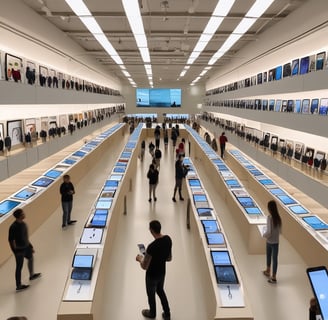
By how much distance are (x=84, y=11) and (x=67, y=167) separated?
481 cm

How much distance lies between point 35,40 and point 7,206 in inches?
197

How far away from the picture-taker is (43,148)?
26.6 feet

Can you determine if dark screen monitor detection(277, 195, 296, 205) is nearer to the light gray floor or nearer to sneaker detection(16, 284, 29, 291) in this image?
the light gray floor

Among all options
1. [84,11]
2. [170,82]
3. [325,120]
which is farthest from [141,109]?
[325,120]

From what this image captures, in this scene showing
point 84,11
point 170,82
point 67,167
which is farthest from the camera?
point 170,82

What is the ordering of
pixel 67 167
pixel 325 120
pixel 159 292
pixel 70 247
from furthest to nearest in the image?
1. pixel 67 167
2. pixel 70 247
3. pixel 325 120
4. pixel 159 292

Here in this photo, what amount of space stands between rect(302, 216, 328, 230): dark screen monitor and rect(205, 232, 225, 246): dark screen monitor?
2147 millimetres

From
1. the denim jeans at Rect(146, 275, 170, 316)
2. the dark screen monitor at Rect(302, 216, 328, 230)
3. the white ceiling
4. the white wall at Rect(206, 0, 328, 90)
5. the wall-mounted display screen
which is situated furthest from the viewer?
the white ceiling

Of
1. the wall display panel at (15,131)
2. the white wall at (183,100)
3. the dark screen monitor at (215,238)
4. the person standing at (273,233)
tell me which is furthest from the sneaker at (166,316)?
the white wall at (183,100)

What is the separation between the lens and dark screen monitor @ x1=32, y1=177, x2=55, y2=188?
333 inches

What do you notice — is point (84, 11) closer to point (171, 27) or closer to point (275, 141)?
point (171, 27)

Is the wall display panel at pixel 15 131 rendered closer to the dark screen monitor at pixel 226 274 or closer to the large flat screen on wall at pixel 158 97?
the dark screen monitor at pixel 226 274

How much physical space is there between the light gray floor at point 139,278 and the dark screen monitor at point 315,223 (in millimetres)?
754

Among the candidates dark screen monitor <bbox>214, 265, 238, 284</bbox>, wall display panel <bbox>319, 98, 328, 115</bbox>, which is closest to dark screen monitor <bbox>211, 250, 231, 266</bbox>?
dark screen monitor <bbox>214, 265, 238, 284</bbox>
